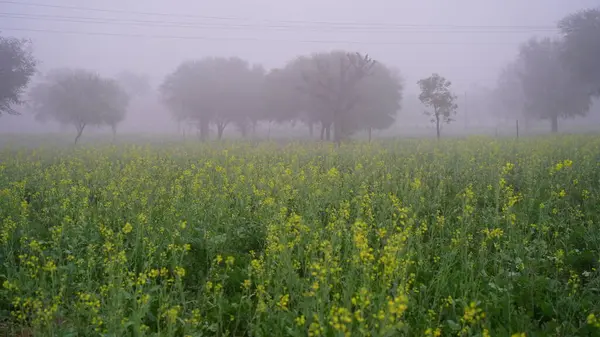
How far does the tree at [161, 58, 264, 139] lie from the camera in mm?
42656

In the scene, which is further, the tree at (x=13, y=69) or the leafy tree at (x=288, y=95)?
the leafy tree at (x=288, y=95)

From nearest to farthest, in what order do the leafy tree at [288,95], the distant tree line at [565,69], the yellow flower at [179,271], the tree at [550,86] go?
the yellow flower at [179,271], the distant tree line at [565,69], the leafy tree at [288,95], the tree at [550,86]

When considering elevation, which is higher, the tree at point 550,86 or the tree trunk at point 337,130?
the tree at point 550,86

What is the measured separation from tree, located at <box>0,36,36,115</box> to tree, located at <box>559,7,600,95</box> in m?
42.0

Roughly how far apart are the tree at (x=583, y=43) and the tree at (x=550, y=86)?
4.53 meters

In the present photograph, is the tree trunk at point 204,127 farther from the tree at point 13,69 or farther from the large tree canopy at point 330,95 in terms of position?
the tree at point 13,69

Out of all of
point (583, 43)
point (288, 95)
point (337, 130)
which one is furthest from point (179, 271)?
point (583, 43)

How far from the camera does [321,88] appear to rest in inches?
1452

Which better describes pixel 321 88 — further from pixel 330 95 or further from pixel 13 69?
pixel 13 69

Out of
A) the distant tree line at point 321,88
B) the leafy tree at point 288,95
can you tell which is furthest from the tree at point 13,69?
the leafy tree at point 288,95

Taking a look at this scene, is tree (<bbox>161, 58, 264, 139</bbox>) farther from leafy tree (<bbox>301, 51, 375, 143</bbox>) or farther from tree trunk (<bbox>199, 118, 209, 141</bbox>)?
leafy tree (<bbox>301, 51, 375, 143</bbox>)

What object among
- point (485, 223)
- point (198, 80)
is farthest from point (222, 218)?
point (198, 80)

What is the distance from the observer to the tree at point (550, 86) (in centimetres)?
4041

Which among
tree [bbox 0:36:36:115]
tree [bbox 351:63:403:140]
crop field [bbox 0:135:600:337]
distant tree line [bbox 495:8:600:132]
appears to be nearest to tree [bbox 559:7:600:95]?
distant tree line [bbox 495:8:600:132]
